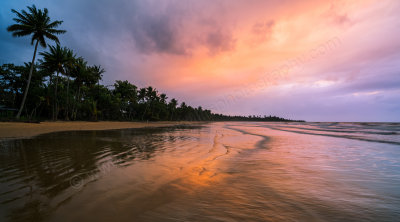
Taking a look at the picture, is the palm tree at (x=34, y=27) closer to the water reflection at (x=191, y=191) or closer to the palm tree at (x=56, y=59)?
the palm tree at (x=56, y=59)

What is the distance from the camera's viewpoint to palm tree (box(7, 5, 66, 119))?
22.8 meters

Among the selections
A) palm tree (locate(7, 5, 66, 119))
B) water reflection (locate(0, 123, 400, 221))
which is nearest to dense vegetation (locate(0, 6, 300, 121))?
palm tree (locate(7, 5, 66, 119))

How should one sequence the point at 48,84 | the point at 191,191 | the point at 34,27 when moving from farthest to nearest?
the point at 48,84 → the point at 34,27 → the point at 191,191

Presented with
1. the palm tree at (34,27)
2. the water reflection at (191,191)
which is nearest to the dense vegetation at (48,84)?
the palm tree at (34,27)

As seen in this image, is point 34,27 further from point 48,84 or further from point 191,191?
point 191,191

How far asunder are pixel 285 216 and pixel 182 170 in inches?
110

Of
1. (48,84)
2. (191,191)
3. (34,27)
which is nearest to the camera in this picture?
(191,191)

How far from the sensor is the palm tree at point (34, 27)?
2284 centimetres

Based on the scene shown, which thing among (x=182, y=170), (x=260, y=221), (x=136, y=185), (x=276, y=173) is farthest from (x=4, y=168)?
(x=276, y=173)

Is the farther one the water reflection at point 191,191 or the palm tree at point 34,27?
the palm tree at point 34,27

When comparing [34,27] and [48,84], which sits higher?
[34,27]

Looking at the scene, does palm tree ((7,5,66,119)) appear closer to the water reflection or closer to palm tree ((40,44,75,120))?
palm tree ((40,44,75,120))

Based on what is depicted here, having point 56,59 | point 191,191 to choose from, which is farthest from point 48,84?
point 191,191

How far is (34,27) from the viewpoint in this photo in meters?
24.0
